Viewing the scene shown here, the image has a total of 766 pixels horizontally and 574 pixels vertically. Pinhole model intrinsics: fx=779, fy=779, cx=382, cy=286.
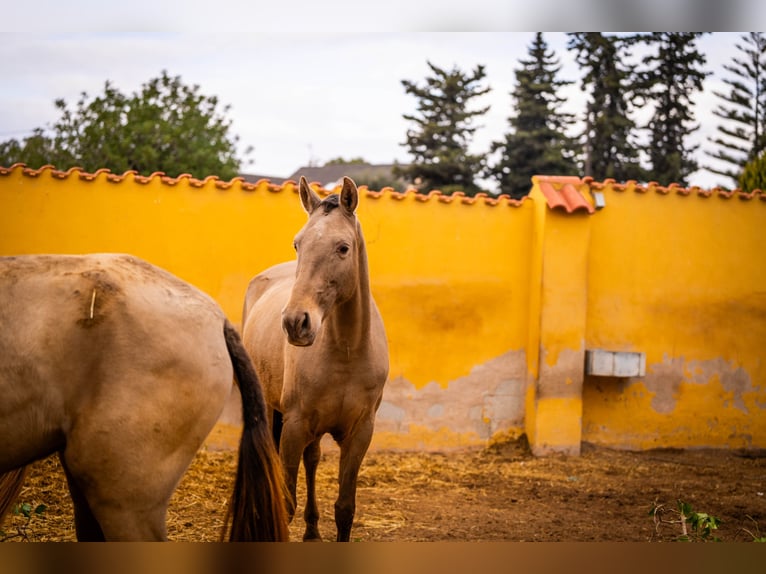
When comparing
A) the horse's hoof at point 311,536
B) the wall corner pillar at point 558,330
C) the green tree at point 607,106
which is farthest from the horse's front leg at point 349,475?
the green tree at point 607,106

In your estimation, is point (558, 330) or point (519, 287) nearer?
point (558, 330)

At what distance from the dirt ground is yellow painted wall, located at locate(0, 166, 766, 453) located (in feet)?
1.02

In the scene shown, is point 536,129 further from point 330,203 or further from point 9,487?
point 9,487

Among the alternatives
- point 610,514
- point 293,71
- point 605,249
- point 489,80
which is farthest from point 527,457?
point 489,80

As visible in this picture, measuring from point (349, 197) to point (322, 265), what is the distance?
1.26ft

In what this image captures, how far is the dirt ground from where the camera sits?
4.41 metres

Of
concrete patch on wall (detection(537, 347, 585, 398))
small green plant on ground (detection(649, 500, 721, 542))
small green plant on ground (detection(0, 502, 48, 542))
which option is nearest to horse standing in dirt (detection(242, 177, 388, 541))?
small green plant on ground (detection(0, 502, 48, 542))

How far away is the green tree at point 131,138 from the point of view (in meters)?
16.4

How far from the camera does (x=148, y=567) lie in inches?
86.1

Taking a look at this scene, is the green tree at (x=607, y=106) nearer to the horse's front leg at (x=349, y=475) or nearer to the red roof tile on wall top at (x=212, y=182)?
the red roof tile on wall top at (x=212, y=182)

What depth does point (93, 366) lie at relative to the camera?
2125 millimetres

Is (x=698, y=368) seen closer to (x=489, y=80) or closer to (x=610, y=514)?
(x=610, y=514)

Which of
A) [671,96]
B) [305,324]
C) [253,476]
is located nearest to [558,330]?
[305,324]

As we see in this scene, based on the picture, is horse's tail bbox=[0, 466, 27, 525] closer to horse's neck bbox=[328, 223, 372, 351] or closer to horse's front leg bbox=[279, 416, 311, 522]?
horse's front leg bbox=[279, 416, 311, 522]
